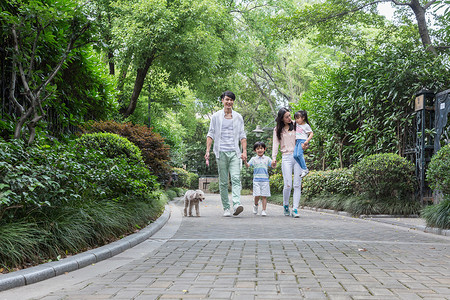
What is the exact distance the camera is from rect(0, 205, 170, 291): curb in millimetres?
3535

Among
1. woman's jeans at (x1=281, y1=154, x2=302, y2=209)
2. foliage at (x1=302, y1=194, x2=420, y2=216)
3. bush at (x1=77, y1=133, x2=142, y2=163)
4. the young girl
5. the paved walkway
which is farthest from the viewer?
foliage at (x1=302, y1=194, x2=420, y2=216)

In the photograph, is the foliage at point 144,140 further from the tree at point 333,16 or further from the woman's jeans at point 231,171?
the tree at point 333,16

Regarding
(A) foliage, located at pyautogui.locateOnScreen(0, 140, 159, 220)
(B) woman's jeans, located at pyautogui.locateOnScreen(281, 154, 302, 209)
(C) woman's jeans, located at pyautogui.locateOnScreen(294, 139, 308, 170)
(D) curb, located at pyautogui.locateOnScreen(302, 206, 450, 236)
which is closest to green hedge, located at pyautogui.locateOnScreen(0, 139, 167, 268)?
(A) foliage, located at pyautogui.locateOnScreen(0, 140, 159, 220)

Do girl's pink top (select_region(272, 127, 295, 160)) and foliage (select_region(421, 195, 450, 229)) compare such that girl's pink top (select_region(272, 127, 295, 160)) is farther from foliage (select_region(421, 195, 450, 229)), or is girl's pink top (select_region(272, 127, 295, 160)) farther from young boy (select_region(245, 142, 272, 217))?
foliage (select_region(421, 195, 450, 229))

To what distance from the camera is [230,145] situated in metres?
9.16

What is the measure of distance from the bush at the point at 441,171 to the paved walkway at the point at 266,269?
3.34 ft

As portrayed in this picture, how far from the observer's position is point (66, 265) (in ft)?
13.5

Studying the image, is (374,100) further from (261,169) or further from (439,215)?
(439,215)

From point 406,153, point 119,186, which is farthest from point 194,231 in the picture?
point 406,153

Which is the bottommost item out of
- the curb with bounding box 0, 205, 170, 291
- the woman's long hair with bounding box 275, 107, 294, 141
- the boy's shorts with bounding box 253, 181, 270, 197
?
the curb with bounding box 0, 205, 170, 291

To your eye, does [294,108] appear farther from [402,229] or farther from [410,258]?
[410,258]

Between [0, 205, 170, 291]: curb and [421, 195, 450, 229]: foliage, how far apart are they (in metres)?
4.69

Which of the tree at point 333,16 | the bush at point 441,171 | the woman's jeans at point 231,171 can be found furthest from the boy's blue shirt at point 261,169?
the tree at point 333,16

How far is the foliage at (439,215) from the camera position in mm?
6982
